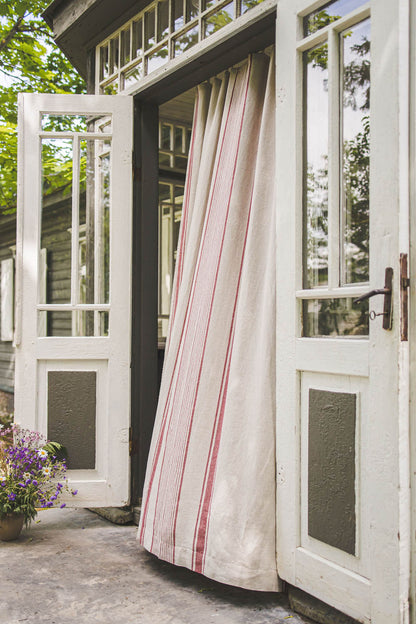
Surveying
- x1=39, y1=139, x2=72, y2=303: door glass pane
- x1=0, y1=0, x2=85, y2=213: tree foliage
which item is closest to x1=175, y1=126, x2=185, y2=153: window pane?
x1=0, y1=0, x2=85, y2=213: tree foliage

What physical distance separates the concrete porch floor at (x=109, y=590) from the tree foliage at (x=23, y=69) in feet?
16.6

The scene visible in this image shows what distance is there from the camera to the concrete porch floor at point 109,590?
232 centimetres

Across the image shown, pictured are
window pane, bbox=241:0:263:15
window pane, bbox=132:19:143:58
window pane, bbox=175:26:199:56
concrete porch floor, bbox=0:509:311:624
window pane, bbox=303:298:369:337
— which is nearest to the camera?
window pane, bbox=303:298:369:337

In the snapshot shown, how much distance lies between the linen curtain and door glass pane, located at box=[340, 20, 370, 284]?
45cm

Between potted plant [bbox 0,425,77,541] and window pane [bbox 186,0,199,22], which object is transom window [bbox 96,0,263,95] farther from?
potted plant [bbox 0,425,77,541]

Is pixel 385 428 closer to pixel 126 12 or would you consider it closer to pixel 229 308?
pixel 229 308

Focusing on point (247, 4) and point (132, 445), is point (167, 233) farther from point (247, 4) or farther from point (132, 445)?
point (247, 4)

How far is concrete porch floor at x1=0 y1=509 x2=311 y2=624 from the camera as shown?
7.61 ft

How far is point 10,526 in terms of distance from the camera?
3143 mm

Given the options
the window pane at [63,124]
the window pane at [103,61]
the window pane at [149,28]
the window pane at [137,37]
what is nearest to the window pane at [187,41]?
the window pane at [149,28]

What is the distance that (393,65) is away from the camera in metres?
1.92

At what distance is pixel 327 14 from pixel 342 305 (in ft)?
3.48

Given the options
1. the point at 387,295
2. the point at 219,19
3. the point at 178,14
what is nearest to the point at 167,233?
the point at 178,14

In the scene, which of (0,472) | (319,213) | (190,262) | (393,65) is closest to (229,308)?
(190,262)
